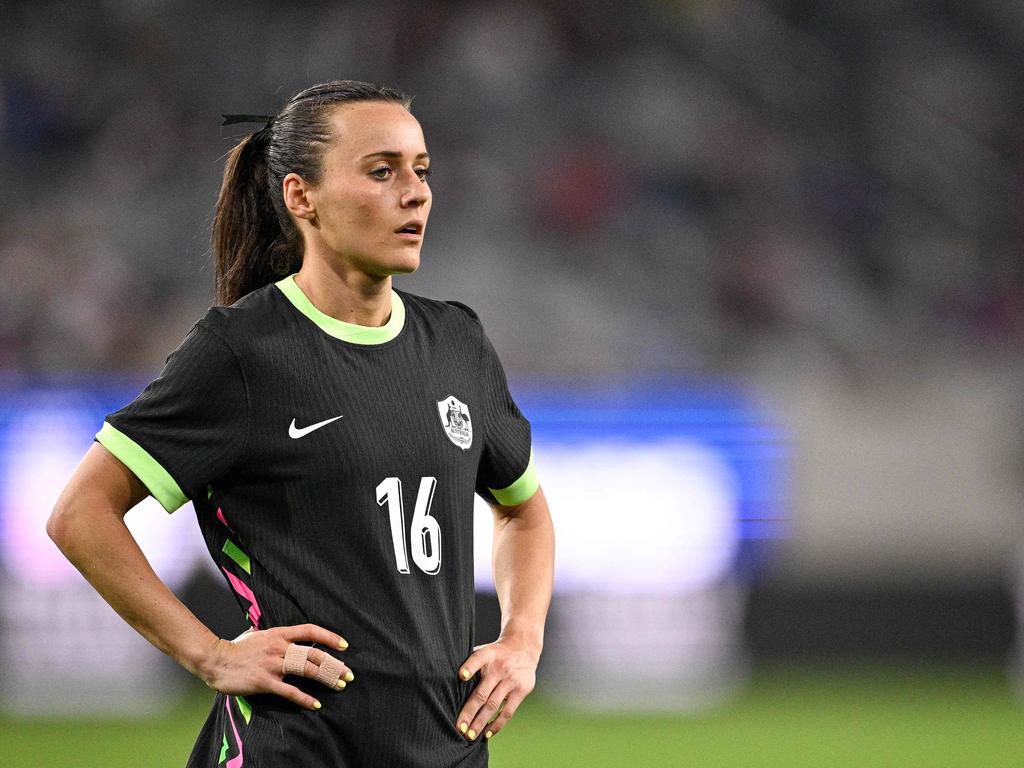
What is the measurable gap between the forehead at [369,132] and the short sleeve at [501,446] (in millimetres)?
475

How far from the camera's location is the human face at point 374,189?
104 inches

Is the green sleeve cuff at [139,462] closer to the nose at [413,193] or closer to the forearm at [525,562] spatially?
the nose at [413,193]

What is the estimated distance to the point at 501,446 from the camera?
291 centimetres

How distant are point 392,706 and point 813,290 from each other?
8949 millimetres

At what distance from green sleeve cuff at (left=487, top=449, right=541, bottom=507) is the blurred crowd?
21.9 feet

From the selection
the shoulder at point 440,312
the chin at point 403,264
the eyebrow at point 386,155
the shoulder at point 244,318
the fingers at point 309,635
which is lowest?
the fingers at point 309,635

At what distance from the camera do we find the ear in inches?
108

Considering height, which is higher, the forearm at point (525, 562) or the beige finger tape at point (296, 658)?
the forearm at point (525, 562)

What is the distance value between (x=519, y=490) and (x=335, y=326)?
57cm

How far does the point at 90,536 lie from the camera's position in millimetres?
2488

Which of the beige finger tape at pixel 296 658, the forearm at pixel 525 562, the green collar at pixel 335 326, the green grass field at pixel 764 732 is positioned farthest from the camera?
the green grass field at pixel 764 732

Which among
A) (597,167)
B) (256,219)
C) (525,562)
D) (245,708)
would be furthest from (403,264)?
(597,167)

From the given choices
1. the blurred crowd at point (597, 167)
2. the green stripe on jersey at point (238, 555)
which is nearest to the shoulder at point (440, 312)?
the green stripe on jersey at point (238, 555)

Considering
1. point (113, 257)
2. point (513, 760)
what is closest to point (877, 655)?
point (513, 760)
